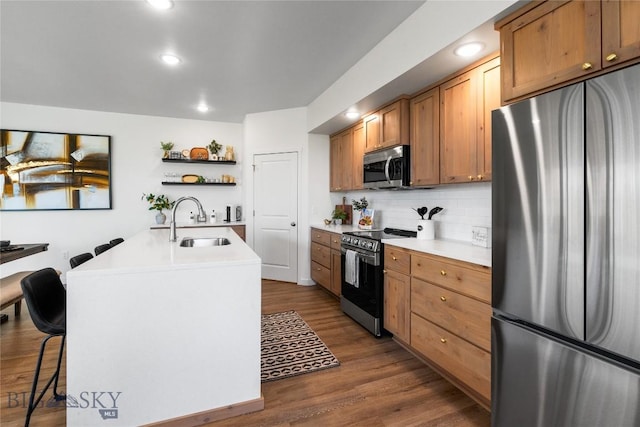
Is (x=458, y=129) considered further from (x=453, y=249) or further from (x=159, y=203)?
(x=159, y=203)

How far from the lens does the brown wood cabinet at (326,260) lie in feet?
12.3

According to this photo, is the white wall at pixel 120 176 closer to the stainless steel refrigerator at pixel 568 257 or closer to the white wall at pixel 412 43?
the white wall at pixel 412 43

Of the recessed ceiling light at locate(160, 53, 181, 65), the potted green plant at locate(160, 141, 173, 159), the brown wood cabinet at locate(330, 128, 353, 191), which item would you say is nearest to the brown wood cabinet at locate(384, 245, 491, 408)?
the brown wood cabinet at locate(330, 128, 353, 191)

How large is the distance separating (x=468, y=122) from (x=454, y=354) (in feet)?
5.38

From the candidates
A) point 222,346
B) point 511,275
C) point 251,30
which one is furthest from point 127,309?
point 251,30

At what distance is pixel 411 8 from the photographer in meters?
2.22

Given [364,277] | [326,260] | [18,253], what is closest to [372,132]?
[364,277]

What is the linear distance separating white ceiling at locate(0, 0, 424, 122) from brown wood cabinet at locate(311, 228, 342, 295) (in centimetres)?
190

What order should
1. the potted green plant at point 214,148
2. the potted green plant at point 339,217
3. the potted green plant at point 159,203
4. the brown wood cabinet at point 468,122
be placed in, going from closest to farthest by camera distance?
1. the brown wood cabinet at point 468,122
2. the potted green plant at point 339,217
3. the potted green plant at point 159,203
4. the potted green plant at point 214,148

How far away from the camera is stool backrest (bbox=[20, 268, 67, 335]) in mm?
1646

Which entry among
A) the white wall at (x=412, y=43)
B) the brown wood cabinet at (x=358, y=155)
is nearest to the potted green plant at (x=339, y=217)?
the brown wood cabinet at (x=358, y=155)

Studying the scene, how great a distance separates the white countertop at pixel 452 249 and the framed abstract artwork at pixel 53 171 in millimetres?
4519

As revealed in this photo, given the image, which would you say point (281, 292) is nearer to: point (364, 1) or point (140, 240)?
point (140, 240)

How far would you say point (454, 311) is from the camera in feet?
6.64
